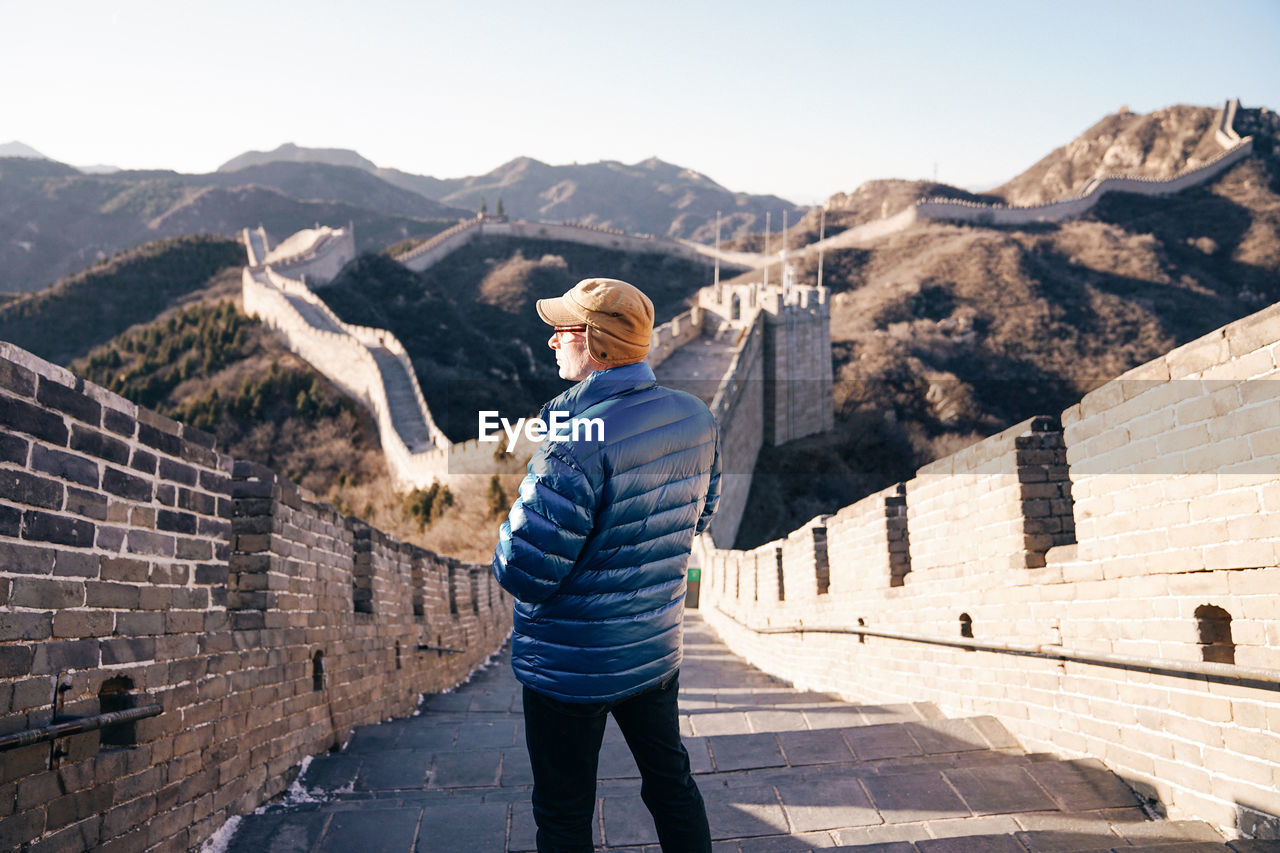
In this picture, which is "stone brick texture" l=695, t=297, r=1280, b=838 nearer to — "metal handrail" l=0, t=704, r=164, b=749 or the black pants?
the black pants

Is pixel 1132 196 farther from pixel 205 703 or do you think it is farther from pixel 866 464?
pixel 205 703

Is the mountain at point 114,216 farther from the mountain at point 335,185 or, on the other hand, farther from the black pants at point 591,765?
the black pants at point 591,765

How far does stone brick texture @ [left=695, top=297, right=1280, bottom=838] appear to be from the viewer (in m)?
3.00

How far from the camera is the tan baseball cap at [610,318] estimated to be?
8.56 feet

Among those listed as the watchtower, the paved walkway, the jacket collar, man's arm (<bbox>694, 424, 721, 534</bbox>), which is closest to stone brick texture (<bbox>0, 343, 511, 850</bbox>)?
the paved walkway

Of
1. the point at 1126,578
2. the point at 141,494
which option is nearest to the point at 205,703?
the point at 141,494

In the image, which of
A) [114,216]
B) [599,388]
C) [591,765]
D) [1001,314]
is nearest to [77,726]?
[591,765]

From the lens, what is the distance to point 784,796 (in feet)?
12.3

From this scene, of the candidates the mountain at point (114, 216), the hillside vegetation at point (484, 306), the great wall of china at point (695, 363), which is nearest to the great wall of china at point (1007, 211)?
the hillside vegetation at point (484, 306)

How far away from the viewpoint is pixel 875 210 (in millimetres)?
94688

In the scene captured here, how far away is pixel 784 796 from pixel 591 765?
1.51 metres

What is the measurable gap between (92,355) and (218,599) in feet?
141

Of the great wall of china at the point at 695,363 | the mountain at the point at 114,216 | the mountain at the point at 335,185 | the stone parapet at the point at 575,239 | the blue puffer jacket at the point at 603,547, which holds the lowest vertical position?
the blue puffer jacket at the point at 603,547

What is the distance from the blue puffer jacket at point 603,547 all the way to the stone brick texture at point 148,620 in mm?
1311
